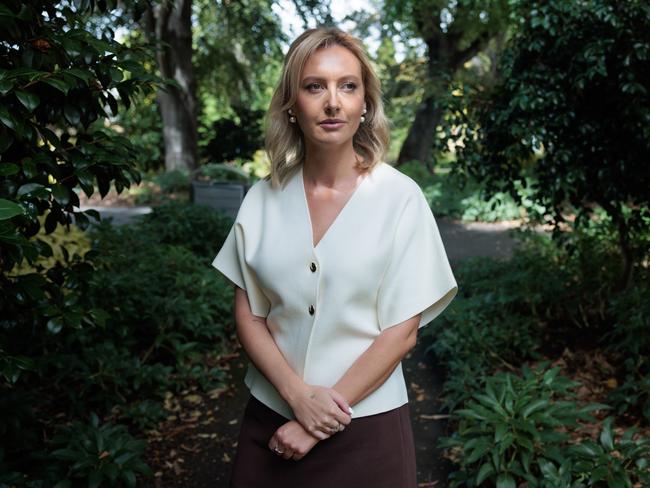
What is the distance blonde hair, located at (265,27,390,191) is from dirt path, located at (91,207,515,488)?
214 centimetres

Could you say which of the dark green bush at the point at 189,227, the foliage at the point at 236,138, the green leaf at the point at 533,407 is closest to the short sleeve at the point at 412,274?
the green leaf at the point at 533,407

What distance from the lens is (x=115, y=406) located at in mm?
4027

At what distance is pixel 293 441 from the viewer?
1.59m

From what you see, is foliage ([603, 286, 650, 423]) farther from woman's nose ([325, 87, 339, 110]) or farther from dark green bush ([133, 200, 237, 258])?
dark green bush ([133, 200, 237, 258])

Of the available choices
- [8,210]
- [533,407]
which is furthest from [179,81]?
[8,210]

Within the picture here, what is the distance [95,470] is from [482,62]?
22.8 meters

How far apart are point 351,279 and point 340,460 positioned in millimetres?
481

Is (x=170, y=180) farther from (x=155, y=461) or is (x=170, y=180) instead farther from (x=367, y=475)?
(x=367, y=475)

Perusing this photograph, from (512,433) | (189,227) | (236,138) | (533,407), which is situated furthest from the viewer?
(236,138)

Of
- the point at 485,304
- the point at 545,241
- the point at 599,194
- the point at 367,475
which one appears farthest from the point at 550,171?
the point at 367,475

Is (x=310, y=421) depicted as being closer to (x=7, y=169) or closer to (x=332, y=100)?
(x=332, y=100)

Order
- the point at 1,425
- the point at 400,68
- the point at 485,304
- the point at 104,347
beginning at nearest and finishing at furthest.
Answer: the point at 1,425
the point at 104,347
the point at 485,304
the point at 400,68

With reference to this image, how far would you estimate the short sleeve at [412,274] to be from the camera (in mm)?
1643

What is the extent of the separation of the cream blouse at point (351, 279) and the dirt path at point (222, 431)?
195cm
